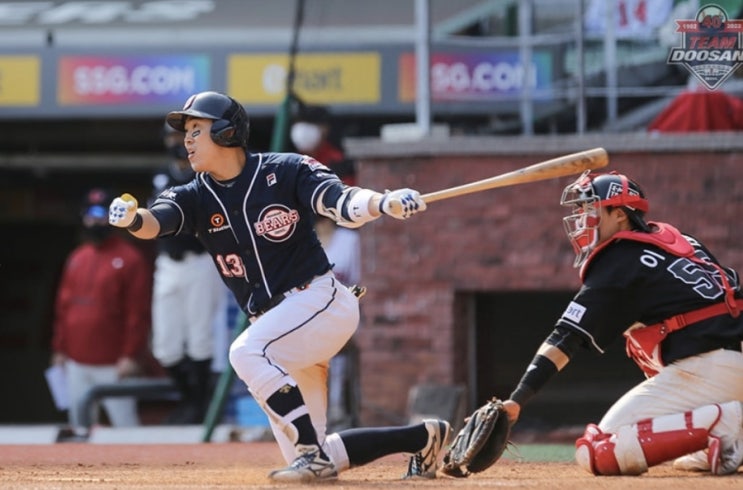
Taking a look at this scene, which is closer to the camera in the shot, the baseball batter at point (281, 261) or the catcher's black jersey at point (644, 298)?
the baseball batter at point (281, 261)

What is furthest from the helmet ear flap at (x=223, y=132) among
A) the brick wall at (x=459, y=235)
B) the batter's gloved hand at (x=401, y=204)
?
the brick wall at (x=459, y=235)

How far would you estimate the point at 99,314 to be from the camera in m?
12.0

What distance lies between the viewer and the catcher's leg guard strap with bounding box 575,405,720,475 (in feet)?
21.5

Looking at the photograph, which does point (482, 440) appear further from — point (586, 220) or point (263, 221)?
point (263, 221)

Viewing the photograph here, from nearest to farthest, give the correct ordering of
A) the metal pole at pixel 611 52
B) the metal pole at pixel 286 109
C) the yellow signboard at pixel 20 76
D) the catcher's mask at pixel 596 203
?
1. the catcher's mask at pixel 596 203
2. the metal pole at pixel 611 52
3. the metal pole at pixel 286 109
4. the yellow signboard at pixel 20 76

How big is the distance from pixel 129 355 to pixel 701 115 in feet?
14.9

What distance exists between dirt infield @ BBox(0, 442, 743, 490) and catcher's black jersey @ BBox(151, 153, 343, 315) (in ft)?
2.79

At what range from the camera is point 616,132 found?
10.9 meters

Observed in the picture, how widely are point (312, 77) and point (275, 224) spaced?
6054 millimetres

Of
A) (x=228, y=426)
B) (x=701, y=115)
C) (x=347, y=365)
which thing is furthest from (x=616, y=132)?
(x=228, y=426)

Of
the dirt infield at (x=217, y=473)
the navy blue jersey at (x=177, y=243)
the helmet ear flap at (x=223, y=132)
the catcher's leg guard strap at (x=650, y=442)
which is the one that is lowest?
the dirt infield at (x=217, y=473)

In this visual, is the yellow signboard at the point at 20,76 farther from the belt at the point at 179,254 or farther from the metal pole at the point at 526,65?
the metal pole at the point at 526,65

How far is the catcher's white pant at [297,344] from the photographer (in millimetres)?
6230

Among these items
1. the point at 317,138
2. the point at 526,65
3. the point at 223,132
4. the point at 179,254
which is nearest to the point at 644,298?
the point at 223,132
